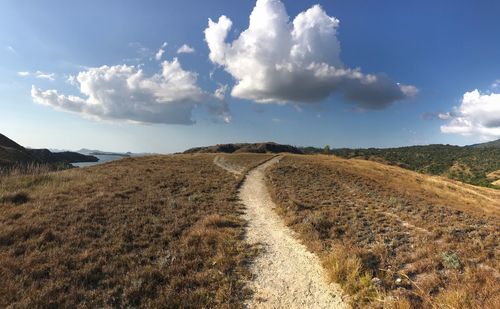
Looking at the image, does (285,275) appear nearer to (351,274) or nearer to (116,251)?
(351,274)

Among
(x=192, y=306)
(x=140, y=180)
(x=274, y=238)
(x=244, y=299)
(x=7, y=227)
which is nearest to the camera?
(x=192, y=306)

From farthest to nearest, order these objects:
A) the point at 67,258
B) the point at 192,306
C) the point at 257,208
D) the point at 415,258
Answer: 1. the point at 257,208
2. the point at 415,258
3. the point at 67,258
4. the point at 192,306

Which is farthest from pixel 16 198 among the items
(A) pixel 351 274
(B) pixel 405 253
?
(B) pixel 405 253

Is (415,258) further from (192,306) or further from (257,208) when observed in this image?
(257,208)

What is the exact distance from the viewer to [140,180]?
2503 centimetres

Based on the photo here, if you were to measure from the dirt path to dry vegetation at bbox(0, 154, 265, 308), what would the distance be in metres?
0.62

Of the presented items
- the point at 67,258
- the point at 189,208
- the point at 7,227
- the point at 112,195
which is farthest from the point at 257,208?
the point at 7,227

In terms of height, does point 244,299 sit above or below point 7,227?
below

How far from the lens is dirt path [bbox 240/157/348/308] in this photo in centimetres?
709

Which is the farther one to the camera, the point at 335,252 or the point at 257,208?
the point at 257,208

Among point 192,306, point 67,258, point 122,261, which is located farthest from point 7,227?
point 192,306

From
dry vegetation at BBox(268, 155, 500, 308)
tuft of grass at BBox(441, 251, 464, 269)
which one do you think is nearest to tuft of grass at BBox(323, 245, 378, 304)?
dry vegetation at BBox(268, 155, 500, 308)

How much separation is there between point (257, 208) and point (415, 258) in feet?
31.9

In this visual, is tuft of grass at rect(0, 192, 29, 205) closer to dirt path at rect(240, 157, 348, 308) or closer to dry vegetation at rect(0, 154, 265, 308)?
dry vegetation at rect(0, 154, 265, 308)
